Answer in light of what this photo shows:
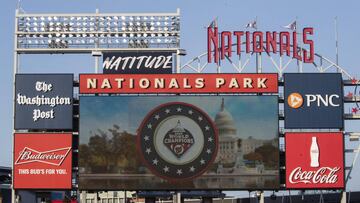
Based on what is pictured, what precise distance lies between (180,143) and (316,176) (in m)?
10.3

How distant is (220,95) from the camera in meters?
62.2

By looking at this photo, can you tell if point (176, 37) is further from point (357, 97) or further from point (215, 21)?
point (357, 97)

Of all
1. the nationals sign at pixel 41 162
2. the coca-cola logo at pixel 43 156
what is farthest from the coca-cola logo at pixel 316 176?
the coca-cola logo at pixel 43 156

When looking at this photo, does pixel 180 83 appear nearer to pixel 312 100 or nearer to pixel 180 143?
pixel 180 143

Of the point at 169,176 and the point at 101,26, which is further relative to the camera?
the point at 101,26

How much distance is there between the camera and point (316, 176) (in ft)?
202

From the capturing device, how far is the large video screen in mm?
61062

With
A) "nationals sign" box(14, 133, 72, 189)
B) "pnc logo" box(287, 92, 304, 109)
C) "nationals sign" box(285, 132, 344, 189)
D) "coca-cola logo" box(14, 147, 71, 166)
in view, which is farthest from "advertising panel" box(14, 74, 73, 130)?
"nationals sign" box(285, 132, 344, 189)

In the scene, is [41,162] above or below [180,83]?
below

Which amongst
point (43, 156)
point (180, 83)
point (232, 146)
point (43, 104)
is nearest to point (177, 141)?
point (232, 146)

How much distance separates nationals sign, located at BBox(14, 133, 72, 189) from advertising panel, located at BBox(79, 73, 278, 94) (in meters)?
4.58

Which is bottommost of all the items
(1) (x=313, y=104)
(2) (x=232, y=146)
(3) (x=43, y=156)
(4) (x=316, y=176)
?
(4) (x=316, y=176)

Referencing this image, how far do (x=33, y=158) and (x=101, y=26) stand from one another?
1156 cm

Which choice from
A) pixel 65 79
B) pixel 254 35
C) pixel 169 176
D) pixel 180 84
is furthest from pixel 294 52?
pixel 65 79
